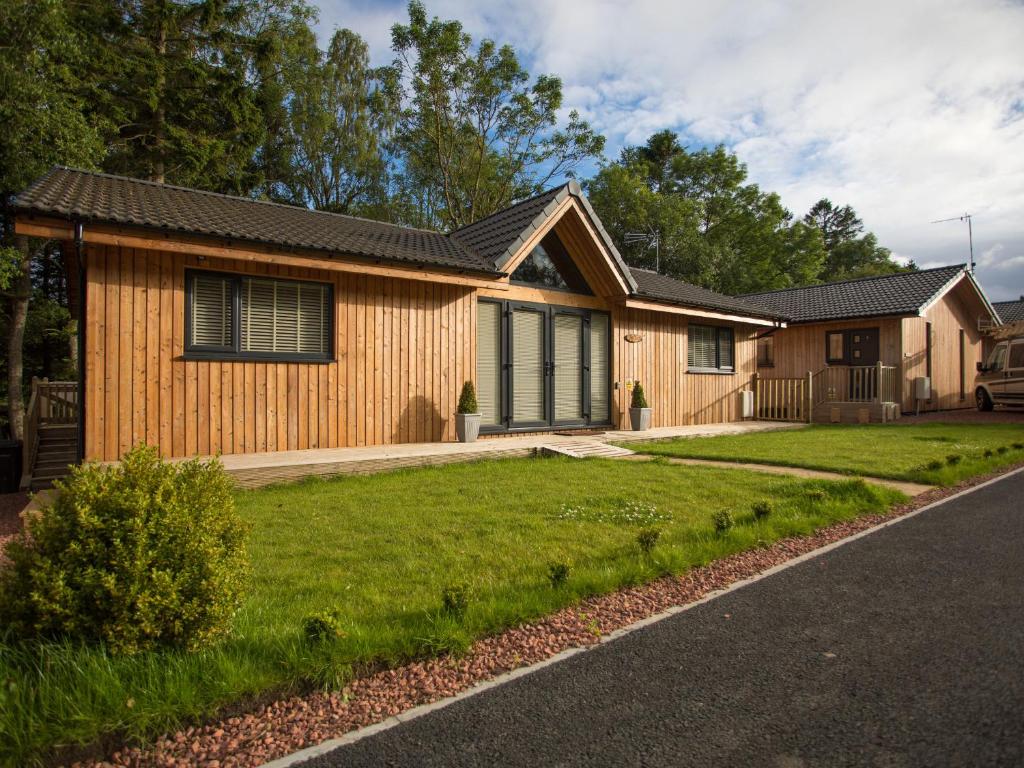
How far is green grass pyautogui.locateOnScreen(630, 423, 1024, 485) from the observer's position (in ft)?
25.2

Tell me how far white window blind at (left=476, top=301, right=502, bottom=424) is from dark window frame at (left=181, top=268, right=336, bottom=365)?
2.88 metres

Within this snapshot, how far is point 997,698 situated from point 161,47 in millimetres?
26582

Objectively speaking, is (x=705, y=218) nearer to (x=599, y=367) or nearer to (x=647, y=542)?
(x=599, y=367)

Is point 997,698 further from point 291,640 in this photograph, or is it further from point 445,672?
point 291,640

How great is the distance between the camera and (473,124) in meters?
27.9

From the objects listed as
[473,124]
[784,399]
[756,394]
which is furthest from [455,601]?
[473,124]

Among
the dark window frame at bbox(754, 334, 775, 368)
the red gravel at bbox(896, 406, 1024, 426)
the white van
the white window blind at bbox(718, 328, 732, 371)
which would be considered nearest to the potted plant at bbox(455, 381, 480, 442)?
the white window blind at bbox(718, 328, 732, 371)

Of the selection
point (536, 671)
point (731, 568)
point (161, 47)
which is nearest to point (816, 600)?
point (731, 568)

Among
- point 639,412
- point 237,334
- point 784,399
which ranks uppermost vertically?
→ point 237,334

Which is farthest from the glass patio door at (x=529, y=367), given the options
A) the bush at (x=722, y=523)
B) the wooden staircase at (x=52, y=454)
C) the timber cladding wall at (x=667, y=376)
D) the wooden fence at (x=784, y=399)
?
the wooden fence at (x=784, y=399)

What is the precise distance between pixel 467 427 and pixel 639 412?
4.47 meters

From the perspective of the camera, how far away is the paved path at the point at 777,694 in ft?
6.60

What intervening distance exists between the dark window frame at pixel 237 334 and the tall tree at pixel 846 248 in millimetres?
45370

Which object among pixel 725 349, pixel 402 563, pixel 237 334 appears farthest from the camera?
pixel 725 349
